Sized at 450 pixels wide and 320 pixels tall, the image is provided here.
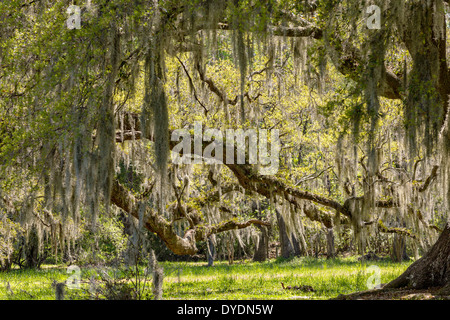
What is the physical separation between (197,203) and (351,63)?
429cm

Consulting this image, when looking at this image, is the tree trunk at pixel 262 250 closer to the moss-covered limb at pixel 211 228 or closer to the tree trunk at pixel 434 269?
the moss-covered limb at pixel 211 228

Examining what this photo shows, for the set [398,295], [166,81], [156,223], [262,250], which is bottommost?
[262,250]

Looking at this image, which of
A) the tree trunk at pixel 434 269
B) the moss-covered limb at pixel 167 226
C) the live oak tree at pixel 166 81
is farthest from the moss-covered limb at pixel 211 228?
the tree trunk at pixel 434 269

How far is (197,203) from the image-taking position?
10.5m

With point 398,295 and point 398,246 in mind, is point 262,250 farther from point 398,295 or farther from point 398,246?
point 398,295

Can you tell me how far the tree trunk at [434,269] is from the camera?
22.0 feet

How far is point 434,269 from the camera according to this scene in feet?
22.3

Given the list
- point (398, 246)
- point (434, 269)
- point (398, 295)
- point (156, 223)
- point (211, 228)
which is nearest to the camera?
point (398, 295)

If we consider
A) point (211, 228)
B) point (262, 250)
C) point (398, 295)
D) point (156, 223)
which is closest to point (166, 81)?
point (156, 223)

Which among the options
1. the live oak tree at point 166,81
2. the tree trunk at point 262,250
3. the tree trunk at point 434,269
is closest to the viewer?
the live oak tree at point 166,81

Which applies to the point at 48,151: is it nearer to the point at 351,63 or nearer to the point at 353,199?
the point at 351,63

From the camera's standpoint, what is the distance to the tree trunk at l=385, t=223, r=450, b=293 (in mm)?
6703
